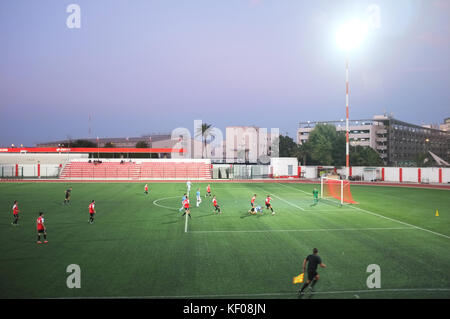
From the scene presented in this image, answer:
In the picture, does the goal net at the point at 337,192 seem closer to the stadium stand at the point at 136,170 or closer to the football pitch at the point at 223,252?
the football pitch at the point at 223,252

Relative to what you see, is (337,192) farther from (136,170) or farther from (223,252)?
(136,170)

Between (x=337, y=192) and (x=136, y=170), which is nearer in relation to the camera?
(x=337, y=192)

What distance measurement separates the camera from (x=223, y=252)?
1530 centimetres

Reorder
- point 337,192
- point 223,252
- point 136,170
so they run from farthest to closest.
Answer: point 136,170 < point 337,192 < point 223,252

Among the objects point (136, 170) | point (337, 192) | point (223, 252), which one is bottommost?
point (223, 252)

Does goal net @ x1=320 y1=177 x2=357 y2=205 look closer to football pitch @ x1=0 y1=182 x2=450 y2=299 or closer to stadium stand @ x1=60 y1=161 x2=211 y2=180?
football pitch @ x1=0 y1=182 x2=450 y2=299

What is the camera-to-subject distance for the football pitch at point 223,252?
36.3ft

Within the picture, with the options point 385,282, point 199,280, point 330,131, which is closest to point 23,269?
point 199,280

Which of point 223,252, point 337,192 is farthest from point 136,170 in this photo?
point 223,252

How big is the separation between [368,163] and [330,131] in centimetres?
1199

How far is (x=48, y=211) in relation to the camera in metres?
26.3

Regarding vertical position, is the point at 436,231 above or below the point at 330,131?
below
